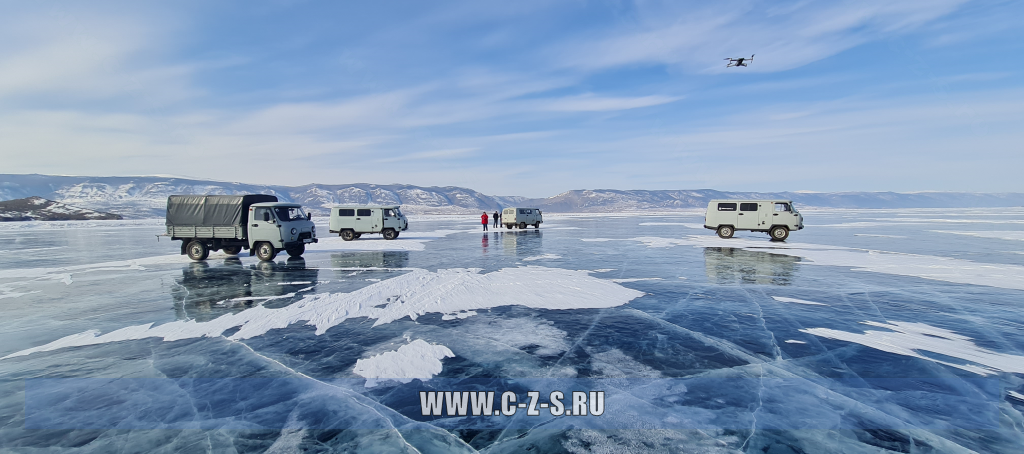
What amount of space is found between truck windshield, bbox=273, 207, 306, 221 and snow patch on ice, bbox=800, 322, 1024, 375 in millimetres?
18422

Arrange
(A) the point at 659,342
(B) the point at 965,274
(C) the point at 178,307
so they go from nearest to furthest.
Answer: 1. (A) the point at 659,342
2. (C) the point at 178,307
3. (B) the point at 965,274

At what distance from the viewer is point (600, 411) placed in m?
4.67

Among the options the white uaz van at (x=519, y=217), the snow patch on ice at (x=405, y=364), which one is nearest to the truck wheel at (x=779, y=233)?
the white uaz van at (x=519, y=217)

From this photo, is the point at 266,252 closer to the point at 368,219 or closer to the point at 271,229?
the point at 271,229

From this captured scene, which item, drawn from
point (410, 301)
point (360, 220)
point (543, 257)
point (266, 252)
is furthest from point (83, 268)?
point (543, 257)

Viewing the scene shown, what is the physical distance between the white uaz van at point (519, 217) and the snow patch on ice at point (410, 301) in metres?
24.0

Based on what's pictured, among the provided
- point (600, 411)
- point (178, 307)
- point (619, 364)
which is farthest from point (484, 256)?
point (600, 411)

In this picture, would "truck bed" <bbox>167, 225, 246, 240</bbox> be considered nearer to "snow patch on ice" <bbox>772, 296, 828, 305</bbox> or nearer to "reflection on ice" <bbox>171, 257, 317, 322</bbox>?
"reflection on ice" <bbox>171, 257, 317, 322</bbox>

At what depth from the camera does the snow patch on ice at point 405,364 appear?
5590 millimetres

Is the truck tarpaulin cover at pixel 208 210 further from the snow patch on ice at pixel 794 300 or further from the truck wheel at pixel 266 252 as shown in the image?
the snow patch on ice at pixel 794 300

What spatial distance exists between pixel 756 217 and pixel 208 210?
95.9 feet

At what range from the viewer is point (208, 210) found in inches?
663

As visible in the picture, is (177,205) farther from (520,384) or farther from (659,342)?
(659,342)

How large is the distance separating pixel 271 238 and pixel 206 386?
12.8 meters
